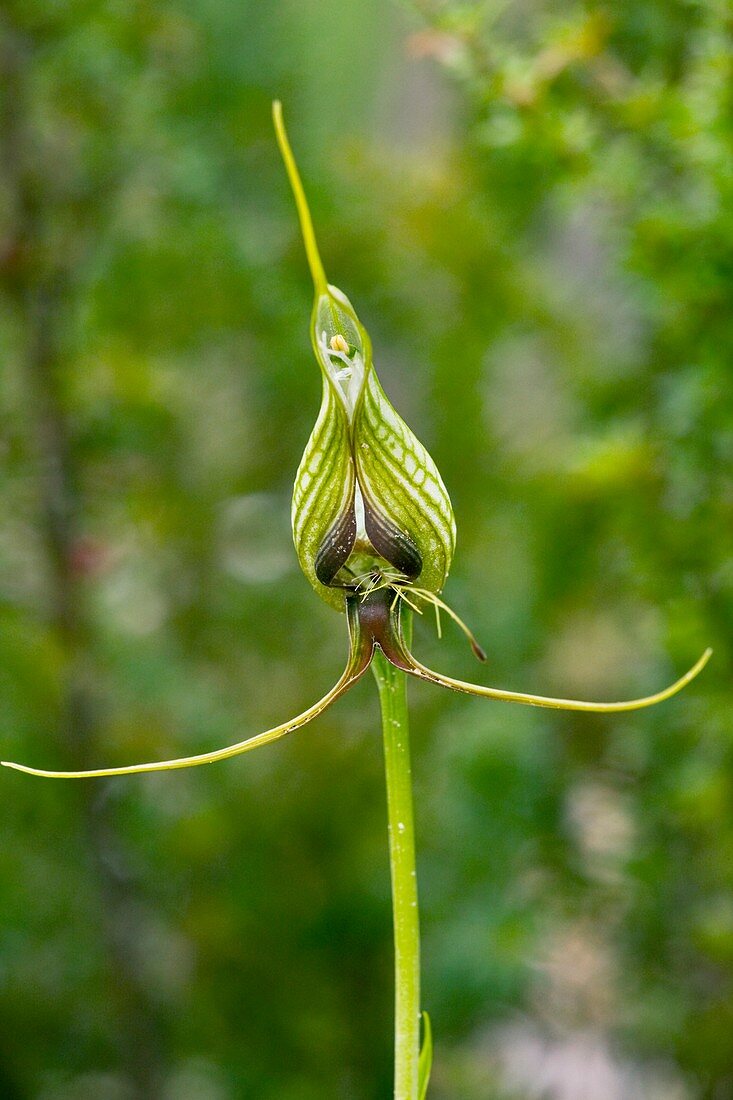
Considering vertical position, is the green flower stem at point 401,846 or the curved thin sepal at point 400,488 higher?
the curved thin sepal at point 400,488

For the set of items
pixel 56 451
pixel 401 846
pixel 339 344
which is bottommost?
pixel 401 846

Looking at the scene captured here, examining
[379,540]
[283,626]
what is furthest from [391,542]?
[283,626]

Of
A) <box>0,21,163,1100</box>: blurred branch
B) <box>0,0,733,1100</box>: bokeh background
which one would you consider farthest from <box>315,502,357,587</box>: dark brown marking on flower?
<box>0,21,163,1100</box>: blurred branch

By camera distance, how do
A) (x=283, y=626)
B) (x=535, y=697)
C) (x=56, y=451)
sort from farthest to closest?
1. (x=283, y=626)
2. (x=56, y=451)
3. (x=535, y=697)

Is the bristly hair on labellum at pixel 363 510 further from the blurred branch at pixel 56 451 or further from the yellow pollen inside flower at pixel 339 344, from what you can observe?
the blurred branch at pixel 56 451

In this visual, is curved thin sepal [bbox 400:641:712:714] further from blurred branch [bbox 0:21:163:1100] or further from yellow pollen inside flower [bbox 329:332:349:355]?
blurred branch [bbox 0:21:163:1100]

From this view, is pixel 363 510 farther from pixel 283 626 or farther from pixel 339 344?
pixel 283 626

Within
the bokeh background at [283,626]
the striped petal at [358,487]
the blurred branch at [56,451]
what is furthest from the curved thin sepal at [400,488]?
the blurred branch at [56,451]
